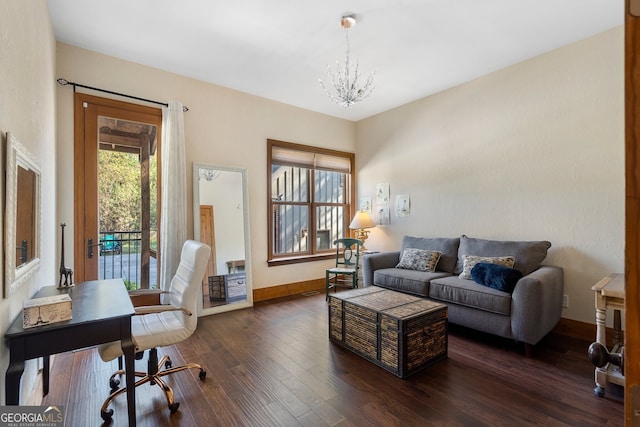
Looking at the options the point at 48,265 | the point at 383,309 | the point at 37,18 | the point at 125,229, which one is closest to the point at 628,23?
the point at 383,309

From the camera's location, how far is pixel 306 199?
505cm

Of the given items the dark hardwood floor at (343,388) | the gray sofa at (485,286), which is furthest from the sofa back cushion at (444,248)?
the dark hardwood floor at (343,388)

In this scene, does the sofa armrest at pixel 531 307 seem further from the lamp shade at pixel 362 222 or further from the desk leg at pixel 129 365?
the desk leg at pixel 129 365

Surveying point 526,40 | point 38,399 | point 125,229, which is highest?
point 526,40

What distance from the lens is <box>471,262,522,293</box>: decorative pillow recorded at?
2.74 m

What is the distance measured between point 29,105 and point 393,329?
9.19ft

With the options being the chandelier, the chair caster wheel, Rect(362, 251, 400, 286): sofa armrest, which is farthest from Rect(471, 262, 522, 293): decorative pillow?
the chair caster wheel

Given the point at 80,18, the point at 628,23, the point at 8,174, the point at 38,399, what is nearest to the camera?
the point at 628,23

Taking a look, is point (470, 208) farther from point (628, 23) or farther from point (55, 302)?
point (55, 302)

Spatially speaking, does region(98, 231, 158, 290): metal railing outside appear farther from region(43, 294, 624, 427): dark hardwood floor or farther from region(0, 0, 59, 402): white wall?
region(43, 294, 624, 427): dark hardwood floor

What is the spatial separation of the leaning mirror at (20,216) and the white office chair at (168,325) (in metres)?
0.65

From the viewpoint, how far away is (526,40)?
3.03 meters

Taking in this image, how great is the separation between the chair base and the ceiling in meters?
2.77

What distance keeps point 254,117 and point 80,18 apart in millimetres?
2082
